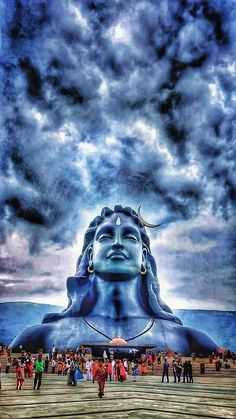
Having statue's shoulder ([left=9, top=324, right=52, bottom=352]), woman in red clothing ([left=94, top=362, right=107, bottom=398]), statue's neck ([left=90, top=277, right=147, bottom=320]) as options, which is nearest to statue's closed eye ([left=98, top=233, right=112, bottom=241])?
statue's neck ([left=90, top=277, right=147, bottom=320])

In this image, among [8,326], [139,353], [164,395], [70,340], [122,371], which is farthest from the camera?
[8,326]

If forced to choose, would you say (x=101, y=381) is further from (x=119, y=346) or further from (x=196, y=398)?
(x=119, y=346)

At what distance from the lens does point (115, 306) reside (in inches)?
1868

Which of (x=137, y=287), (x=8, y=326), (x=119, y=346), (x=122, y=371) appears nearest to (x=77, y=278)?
(x=137, y=287)

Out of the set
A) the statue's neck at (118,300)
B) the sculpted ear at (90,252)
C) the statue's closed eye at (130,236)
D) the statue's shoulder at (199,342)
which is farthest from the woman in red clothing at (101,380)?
the sculpted ear at (90,252)

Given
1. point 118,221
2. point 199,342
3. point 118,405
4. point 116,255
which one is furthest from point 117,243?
point 118,405

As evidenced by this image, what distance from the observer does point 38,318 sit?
178 m

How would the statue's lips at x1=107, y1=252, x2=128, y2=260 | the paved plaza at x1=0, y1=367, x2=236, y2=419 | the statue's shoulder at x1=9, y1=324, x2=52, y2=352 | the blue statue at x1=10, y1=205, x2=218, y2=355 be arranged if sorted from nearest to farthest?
the paved plaza at x1=0, y1=367, x2=236, y2=419 → the blue statue at x1=10, y1=205, x2=218, y2=355 → the statue's shoulder at x1=9, y1=324, x2=52, y2=352 → the statue's lips at x1=107, y1=252, x2=128, y2=260

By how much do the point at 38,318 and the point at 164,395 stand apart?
559 feet

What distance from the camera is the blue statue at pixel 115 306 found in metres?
44.7

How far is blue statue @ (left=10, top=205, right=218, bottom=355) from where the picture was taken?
4469 cm

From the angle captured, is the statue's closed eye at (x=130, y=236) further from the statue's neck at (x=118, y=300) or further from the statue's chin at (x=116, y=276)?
the statue's neck at (x=118, y=300)

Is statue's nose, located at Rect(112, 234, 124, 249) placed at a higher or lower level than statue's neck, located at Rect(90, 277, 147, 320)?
higher

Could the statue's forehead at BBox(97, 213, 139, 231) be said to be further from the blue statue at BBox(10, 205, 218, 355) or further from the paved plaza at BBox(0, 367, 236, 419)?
the paved plaza at BBox(0, 367, 236, 419)
